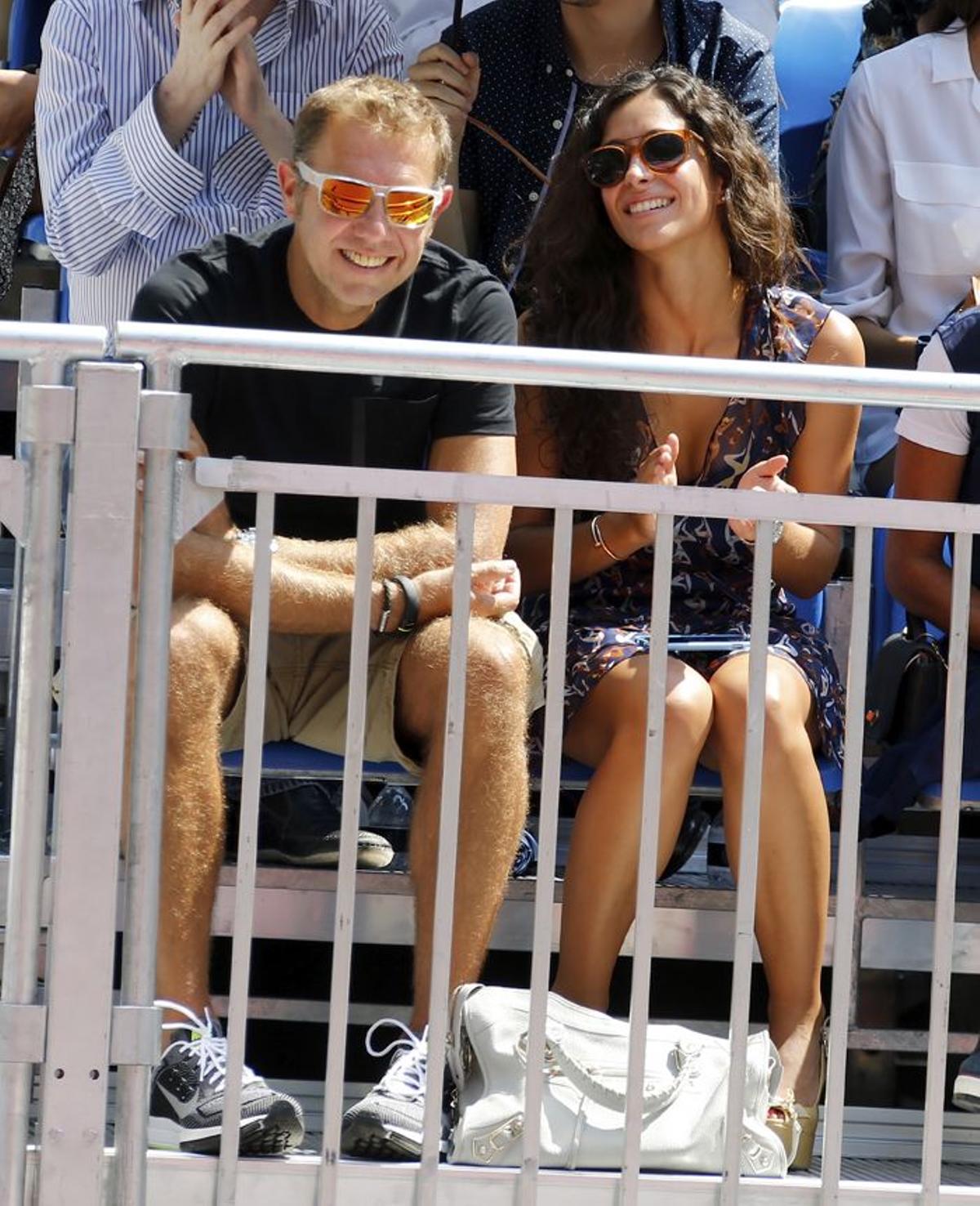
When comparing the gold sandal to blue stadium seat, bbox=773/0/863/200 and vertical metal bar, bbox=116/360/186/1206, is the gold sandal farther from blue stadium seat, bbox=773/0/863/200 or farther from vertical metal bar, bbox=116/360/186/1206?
blue stadium seat, bbox=773/0/863/200

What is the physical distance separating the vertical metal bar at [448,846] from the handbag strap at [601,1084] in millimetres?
201

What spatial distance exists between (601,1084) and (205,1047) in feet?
1.82

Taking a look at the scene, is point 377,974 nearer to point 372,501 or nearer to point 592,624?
point 592,624

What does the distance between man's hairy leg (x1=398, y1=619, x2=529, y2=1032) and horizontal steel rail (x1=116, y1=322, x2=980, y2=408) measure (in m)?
0.61

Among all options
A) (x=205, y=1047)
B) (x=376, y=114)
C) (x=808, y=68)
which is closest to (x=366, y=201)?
(x=376, y=114)

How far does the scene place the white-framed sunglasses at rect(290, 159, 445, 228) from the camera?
337cm

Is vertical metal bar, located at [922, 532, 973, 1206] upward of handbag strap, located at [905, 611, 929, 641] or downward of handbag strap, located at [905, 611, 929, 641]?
downward

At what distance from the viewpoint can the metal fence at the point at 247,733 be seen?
2441mm

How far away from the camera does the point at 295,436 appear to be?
349 centimetres

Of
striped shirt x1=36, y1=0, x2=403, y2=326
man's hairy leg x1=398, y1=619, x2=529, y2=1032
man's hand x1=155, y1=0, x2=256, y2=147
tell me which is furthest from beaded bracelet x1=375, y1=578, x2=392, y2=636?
man's hand x1=155, y1=0, x2=256, y2=147

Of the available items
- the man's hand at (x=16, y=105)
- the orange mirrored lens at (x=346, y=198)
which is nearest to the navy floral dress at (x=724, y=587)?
the orange mirrored lens at (x=346, y=198)

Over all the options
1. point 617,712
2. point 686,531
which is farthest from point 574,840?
point 686,531

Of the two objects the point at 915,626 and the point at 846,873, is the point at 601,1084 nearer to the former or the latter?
the point at 846,873

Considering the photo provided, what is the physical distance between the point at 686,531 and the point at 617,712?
49cm
